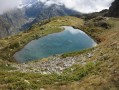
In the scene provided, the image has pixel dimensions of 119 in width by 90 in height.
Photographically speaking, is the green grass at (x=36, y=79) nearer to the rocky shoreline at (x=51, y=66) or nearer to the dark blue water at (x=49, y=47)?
the rocky shoreline at (x=51, y=66)

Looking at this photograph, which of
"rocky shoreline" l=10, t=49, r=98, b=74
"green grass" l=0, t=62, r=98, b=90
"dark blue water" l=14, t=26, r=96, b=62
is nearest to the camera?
"green grass" l=0, t=62, r=98, b=90

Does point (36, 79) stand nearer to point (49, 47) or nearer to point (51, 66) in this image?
point (51, 66)

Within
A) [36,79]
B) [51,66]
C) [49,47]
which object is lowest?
[36,79]

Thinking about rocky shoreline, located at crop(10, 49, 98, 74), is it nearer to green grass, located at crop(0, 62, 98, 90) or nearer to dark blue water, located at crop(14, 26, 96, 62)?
green grass, located at crop(0, 62, 98, 90)

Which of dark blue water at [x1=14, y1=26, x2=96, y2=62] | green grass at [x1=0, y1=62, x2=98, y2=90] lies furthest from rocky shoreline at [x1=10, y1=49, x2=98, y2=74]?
dark blue water at [x1=14, y1=26, x2=96, y2=62]

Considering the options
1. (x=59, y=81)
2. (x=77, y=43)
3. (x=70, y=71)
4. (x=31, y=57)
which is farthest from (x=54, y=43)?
(x=59, y=81)

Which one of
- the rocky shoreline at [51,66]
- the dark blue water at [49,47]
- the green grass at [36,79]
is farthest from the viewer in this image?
the dark blue water at [49,47]

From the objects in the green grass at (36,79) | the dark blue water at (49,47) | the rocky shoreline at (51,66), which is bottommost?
the green grass at (36,79)

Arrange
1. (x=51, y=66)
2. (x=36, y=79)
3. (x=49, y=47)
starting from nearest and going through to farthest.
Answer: (x=36, y=79), (x=51, y=66), (x=49, y=47)

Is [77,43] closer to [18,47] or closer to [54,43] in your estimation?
[54,43]

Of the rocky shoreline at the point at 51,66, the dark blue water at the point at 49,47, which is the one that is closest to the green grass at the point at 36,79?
the rocky shoreline at the point at 51,66

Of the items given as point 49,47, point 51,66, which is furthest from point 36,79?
point 49,47
